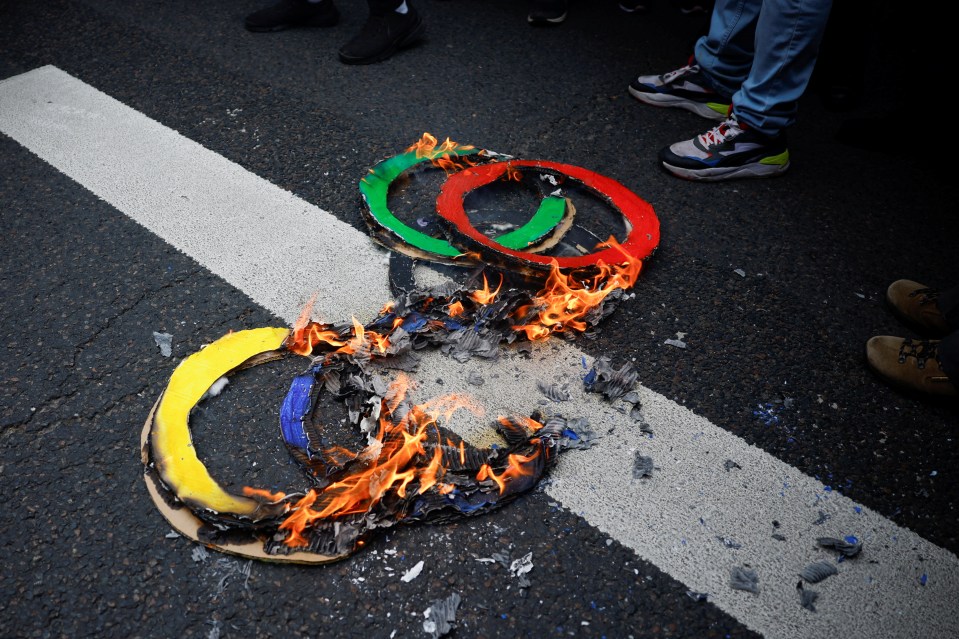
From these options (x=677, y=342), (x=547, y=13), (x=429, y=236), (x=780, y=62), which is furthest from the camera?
(x=547, y=13)

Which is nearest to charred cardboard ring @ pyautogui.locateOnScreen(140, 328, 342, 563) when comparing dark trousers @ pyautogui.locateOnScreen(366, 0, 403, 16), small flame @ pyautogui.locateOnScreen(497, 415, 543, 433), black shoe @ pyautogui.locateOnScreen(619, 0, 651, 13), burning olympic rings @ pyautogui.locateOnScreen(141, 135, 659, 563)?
burning olympic rings @ pyautogui.locateOnScreen(141, 135, 659, 563)

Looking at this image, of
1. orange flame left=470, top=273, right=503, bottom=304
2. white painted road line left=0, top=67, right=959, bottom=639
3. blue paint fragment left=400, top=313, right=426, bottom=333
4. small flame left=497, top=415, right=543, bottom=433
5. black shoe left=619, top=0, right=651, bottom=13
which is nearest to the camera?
white painted road line left=0, top=67, right=959, bottom=639

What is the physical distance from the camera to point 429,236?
301 cm

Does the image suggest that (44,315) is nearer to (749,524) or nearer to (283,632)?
(283,632)

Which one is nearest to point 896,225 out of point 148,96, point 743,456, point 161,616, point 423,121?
point 743,456

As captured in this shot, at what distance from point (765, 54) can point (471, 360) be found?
7.05 ft

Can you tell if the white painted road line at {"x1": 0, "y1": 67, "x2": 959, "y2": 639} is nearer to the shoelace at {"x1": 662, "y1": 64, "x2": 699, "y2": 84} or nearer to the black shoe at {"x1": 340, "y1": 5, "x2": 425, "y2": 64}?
the black shoe at {"x1": 340, "y1": 5, "x2": 425, "y2": 64}

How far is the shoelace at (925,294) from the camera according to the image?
2.68 meters

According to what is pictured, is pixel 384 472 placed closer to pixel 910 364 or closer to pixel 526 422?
pixel 526 422

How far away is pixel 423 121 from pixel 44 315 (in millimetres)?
2141

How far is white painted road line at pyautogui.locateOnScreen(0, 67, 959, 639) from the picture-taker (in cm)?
184

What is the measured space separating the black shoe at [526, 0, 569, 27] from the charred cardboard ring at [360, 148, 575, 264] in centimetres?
223

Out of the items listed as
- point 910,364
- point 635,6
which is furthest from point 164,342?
point 635,6

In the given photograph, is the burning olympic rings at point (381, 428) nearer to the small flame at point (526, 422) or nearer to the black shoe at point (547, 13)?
the small flame at point (526, 422)
